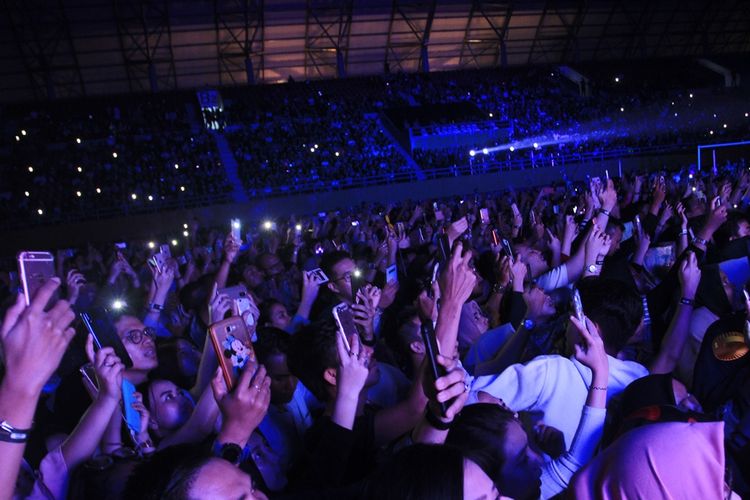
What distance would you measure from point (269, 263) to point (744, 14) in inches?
1313

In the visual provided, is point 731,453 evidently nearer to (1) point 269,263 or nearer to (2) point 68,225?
(1) point 269,263

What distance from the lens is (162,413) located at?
9.38ft

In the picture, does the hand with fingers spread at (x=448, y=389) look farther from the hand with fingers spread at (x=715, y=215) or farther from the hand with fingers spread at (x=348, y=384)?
the hand with fingers spread at (x=715, y=215)

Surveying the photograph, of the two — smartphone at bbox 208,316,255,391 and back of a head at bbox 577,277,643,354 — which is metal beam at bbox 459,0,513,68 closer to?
back of a head at bbox 577,277,643,354

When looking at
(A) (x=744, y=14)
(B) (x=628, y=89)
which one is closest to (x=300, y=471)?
(B) (x=628, y=89)

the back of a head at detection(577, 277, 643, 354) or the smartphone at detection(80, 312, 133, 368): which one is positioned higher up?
the smartphone at detection(80, 312, 133, 368)

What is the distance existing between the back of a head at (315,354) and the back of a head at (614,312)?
129 cm

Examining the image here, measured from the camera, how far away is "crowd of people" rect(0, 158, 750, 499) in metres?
1.52

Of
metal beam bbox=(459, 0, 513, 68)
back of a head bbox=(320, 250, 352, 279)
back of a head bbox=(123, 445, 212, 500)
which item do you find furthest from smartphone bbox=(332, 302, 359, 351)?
metal beam bbox=(459, 0, 513, 68)

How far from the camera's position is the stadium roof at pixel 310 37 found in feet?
78.5

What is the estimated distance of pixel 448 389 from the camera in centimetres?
174

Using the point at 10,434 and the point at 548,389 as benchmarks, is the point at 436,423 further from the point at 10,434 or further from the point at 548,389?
the point at 10,434

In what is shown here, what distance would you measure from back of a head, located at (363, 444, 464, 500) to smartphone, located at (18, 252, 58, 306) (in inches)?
39.1

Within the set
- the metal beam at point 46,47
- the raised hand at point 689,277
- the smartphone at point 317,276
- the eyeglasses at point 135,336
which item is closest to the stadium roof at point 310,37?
the metal beam at point 46,47
